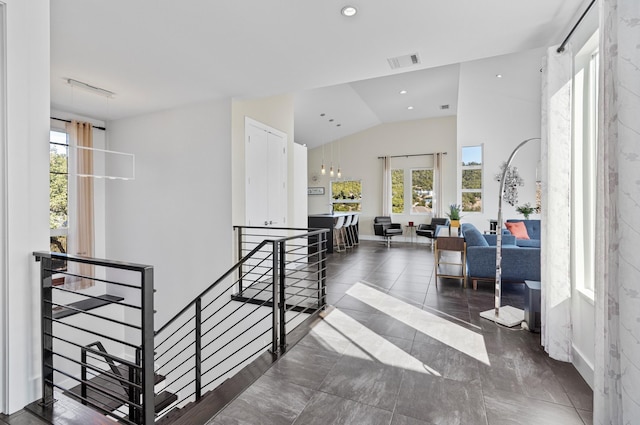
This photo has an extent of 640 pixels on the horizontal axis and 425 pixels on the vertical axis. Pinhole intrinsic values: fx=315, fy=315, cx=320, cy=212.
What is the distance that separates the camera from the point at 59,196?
5.12 meters

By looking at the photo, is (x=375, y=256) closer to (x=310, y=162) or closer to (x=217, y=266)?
(x=217, y=266)

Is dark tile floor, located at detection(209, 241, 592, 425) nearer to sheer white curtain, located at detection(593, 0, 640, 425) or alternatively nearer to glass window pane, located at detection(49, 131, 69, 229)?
sheer white curtain, located at detection(593, 0, 640, 425)

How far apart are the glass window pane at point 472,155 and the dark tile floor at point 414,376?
18.7 ft

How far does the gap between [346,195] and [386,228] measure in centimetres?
222

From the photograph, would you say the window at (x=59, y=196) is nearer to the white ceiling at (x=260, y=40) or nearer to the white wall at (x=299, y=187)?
the white ceiling at (x=260, y=40)

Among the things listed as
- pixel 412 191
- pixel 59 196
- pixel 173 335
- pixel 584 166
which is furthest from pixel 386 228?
pixel 59 196

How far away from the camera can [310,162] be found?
11.8 metres

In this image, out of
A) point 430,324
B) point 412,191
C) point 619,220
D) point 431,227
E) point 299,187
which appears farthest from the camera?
point 412,191

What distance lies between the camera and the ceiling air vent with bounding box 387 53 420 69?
3248mm

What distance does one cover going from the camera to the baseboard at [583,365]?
215 cm

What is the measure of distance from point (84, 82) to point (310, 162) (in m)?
8.25

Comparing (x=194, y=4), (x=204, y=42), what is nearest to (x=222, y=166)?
(x=204, y=42)

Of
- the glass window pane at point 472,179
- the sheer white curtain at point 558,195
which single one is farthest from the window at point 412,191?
the sheer white curtain at point 558,195

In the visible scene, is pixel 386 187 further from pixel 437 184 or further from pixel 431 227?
pixel 431 227
